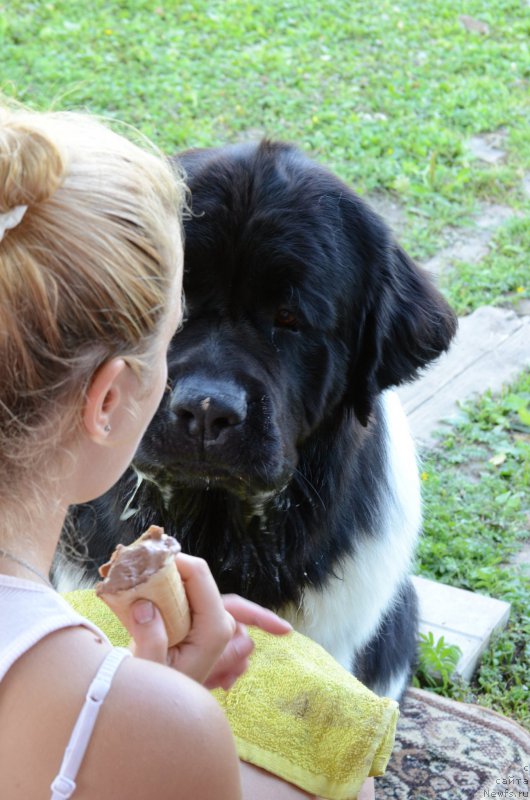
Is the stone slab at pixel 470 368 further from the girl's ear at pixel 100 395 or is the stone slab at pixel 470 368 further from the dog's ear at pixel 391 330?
the girl's ear at pixel 100 395

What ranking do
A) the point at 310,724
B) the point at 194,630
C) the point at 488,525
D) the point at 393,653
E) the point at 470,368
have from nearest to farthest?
the point at 194,630 < the point at 310,724 < the point at 393,653 < the point at 488,525 < the point at 470,368

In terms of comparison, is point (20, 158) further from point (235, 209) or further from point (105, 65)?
point (105, 65)

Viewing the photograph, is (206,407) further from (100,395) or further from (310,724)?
(100,395)

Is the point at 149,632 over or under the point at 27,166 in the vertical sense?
under

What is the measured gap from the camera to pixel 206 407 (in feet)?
8.20

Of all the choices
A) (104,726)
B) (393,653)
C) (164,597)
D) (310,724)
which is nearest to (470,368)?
(393,653)

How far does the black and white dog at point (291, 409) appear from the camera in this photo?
2635 mm

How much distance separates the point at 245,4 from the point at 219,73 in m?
1.36

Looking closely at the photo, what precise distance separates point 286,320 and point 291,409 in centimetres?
23

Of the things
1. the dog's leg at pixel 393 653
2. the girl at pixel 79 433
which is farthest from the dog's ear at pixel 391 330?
the girl at pixel 79 433

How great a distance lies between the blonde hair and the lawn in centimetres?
278

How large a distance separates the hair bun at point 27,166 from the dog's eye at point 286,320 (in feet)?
4.12

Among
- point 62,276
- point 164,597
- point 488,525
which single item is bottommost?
point 488,525

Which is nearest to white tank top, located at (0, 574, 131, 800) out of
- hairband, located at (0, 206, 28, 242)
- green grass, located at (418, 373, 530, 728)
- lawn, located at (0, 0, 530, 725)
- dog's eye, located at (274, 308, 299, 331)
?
hairband, located at (0, 206, 28, 242)
